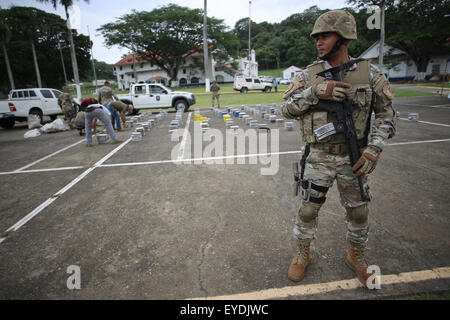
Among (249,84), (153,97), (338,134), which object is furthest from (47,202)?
(249,84)

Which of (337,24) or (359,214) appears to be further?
(359,214)

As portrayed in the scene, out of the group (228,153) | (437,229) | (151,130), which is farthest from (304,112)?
(151,130)

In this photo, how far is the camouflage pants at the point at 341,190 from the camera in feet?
6.70

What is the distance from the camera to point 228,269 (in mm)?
2307

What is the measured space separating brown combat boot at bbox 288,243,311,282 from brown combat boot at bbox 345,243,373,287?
0.38 m

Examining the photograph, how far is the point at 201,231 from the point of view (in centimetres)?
293

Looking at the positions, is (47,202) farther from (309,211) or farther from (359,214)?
(359,214)

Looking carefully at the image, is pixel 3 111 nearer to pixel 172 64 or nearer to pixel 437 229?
pixel 437 229

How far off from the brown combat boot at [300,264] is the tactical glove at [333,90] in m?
1.28

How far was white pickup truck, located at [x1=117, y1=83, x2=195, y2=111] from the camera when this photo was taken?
14469 mm

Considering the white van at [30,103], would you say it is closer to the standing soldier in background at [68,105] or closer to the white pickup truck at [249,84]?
the standing soldier in background at [68,105]

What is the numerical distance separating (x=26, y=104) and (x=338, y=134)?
14571 mm

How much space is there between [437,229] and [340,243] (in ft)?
3.72

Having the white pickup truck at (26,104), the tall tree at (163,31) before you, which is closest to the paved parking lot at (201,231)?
the white pickup truck at (26,104)
